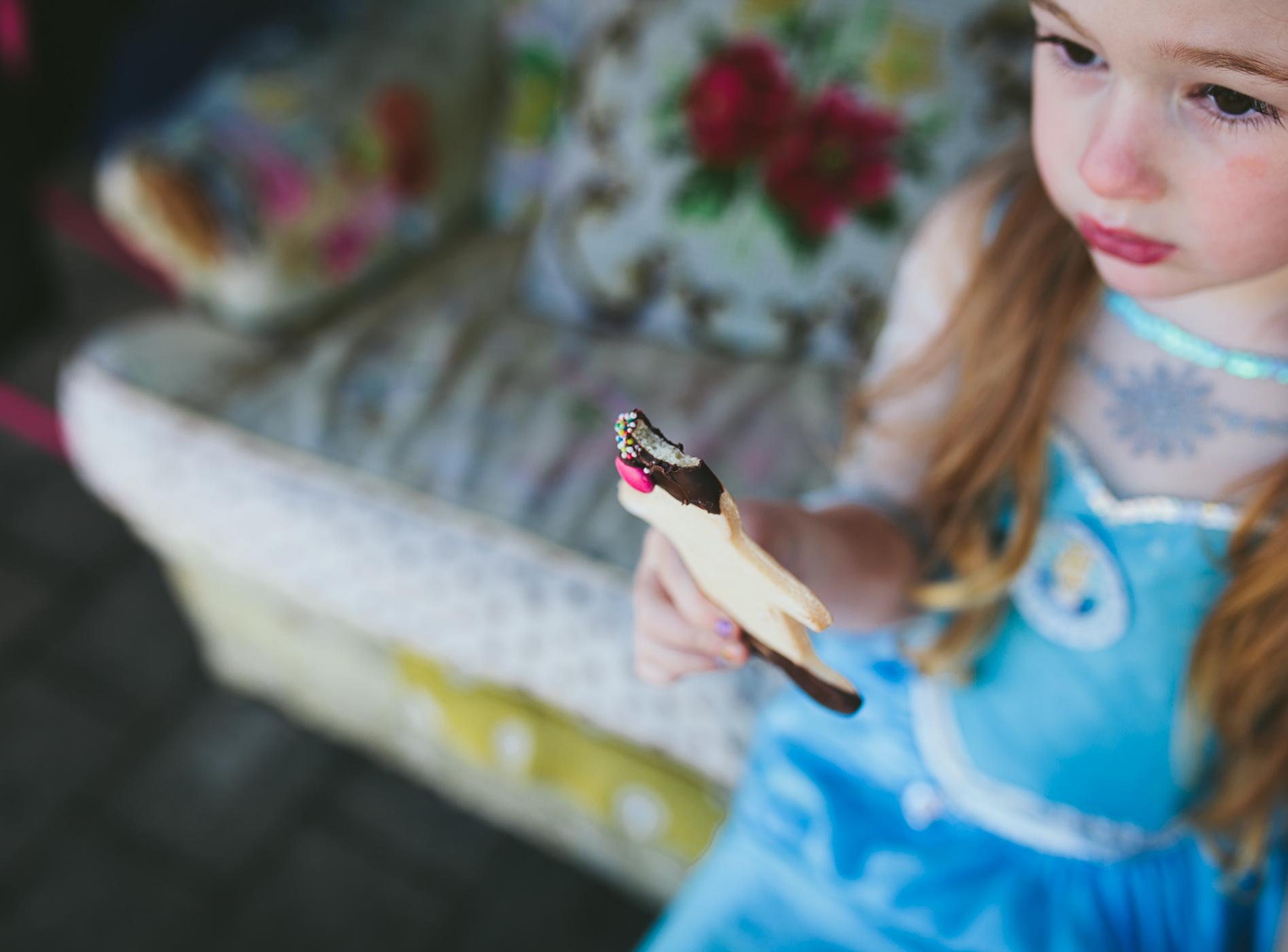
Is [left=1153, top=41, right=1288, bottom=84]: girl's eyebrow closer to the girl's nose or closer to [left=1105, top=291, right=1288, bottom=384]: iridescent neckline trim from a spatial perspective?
the girl's nose

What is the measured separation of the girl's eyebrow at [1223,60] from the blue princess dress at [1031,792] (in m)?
0.30

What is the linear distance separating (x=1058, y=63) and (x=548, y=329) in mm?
910

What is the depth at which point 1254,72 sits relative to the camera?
40 cm

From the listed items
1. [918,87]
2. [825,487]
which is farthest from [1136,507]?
[918,87]

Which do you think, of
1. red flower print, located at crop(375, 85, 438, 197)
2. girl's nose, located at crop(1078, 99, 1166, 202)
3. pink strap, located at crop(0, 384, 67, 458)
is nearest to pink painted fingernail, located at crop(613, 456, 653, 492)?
girl's nose, located at crop(1078, 99, 1166, 202)

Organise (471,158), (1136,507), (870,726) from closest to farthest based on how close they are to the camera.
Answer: (1136,507) → (870,726) → (471,158)

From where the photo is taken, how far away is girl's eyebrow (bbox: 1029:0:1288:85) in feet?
1.29

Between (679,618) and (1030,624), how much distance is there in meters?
0.29

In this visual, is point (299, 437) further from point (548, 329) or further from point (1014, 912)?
point (1014, 912)

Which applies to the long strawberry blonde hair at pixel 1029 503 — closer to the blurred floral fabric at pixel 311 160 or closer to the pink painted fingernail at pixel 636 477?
the pink painted fingernail at pixel 636 477

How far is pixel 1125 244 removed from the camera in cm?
48

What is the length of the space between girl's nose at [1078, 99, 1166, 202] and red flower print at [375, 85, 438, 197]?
1108 millimetres

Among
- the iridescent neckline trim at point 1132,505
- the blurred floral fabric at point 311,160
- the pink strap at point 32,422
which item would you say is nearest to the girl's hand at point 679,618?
the iridescent neckline trim at point 1132,505

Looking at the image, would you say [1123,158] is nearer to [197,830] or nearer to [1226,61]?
[1226,61]
